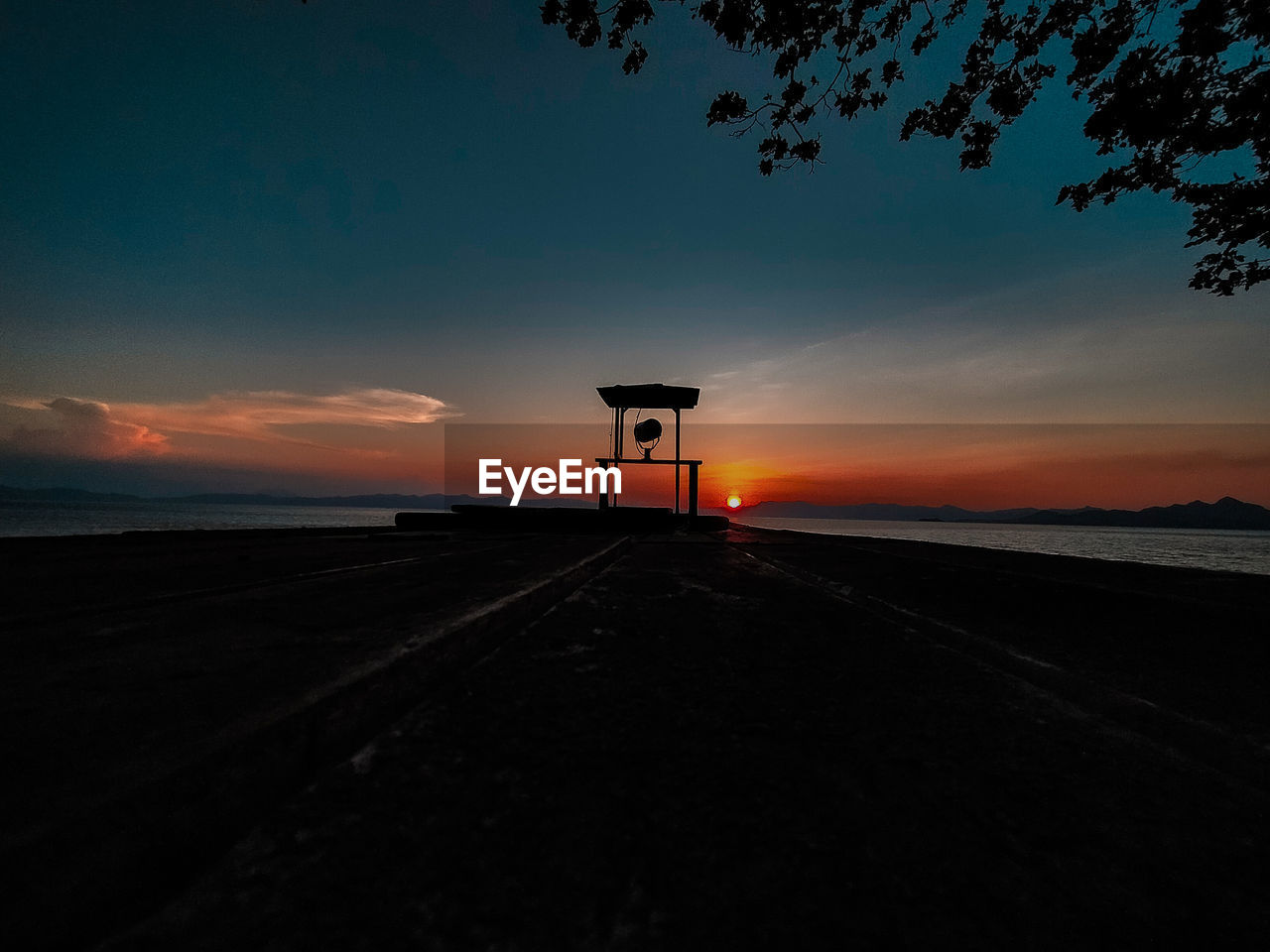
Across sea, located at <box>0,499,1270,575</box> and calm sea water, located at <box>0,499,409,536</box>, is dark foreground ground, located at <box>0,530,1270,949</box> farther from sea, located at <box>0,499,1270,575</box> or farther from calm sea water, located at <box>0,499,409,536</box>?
calm sea water, located at <box>0,499,409,536</box>

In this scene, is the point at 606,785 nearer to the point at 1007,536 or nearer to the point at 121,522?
the point at 1007,536

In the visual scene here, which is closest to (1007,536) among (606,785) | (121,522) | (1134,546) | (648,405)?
(1134,546)

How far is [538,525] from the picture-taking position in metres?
14.2

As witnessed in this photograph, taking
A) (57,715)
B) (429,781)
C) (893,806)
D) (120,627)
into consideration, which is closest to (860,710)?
(893,806)

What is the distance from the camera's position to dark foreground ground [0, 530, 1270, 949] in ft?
2.32

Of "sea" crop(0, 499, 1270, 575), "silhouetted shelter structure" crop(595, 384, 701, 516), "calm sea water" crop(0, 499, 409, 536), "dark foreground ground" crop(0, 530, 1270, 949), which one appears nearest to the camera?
"dark foreground ground" crop(0, 530, 1270, 949)

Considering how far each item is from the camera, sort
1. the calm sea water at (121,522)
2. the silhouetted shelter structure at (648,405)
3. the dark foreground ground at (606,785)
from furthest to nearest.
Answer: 1. the calm sea water at (121,522)
2. the silhouetted shelter structure at (648,405)
3. the dark foreground ground at (606,785)

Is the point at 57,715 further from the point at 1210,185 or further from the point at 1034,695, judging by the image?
the point at 1210,185

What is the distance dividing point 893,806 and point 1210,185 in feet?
26.8

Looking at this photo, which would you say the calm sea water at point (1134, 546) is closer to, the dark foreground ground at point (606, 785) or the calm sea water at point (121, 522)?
the dark foreground ground at point (606, 785)

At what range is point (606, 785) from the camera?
1.08 m

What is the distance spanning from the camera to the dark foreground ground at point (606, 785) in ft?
2.32

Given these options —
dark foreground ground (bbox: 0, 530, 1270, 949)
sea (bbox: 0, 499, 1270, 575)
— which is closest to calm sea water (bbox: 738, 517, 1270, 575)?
sea (bbox: 0, 499, 1270, 575)

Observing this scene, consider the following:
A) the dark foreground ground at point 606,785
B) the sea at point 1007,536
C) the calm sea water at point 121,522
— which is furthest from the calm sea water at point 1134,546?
the calm sea water at point 121,522
